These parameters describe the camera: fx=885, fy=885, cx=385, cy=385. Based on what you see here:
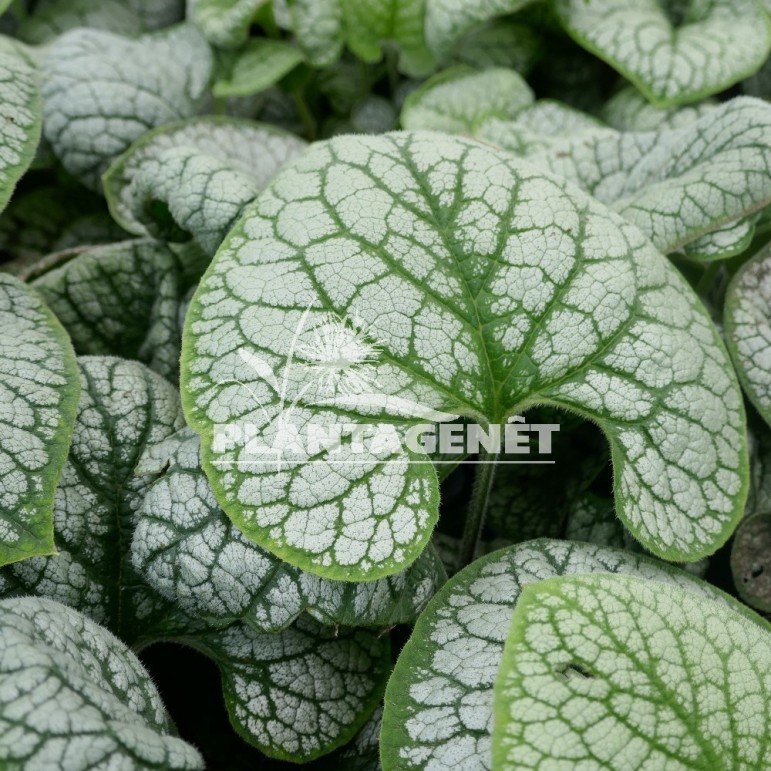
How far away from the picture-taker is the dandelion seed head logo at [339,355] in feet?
4.68

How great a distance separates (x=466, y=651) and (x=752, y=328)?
92 centimetres

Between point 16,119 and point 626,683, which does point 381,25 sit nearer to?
point 16,119

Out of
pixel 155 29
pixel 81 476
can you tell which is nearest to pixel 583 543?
pixel 81 476

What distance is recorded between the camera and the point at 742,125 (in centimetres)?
186

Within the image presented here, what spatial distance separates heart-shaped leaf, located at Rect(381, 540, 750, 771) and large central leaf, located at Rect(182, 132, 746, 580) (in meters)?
0.13

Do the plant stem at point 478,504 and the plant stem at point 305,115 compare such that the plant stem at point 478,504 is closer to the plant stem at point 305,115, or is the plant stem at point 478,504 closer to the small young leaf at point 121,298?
the small young leaf at point 121,298

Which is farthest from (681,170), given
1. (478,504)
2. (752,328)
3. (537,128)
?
(478,504)

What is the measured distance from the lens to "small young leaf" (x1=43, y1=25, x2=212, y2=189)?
2188 mm

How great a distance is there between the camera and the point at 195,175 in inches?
69.4

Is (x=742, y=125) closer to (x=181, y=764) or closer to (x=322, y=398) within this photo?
(x=322, y=398)

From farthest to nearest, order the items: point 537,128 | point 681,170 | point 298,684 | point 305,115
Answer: point 305,115 < point 537,128 < point 681,170 < point 298,684

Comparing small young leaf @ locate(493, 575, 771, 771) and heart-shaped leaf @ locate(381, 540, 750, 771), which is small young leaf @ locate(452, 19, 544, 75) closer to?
heart-shaped leaf @ locate(381, 540, 750, 771)

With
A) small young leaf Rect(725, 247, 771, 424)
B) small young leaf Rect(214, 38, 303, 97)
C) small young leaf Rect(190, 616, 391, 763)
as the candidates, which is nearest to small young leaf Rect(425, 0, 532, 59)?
small young leaf Rect(214, 38, 303, 97)

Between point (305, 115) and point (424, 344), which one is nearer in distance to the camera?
point (424, 344)
